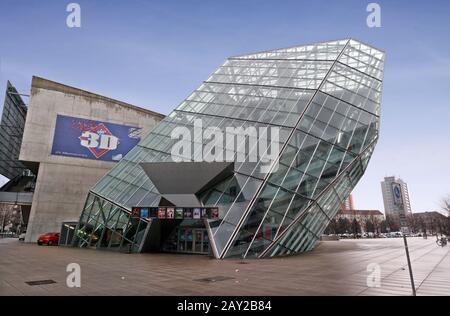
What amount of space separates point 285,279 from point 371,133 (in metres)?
18.2

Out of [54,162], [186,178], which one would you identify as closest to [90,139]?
[54,162]

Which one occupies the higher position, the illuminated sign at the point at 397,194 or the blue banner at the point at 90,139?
the blue banner at the point at 90,139

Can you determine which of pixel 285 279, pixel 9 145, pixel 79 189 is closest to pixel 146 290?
pixel 285 279

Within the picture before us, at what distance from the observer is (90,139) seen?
4531 centimetres

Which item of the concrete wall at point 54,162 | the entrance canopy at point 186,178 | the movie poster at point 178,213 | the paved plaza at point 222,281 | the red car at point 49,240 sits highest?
the concrete wall at point 54,162

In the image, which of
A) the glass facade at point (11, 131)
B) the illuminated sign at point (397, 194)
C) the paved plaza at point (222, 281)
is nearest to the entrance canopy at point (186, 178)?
the paved plaza at point (222, 281)

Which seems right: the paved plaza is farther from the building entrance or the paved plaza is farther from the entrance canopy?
the building entrance

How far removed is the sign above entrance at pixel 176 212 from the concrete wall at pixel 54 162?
1164 inches

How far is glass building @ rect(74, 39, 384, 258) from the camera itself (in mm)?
17875

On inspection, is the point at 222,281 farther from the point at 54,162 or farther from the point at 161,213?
the point at 54,162

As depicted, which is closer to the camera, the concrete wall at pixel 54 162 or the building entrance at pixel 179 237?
the building entrance at pixel 179 237

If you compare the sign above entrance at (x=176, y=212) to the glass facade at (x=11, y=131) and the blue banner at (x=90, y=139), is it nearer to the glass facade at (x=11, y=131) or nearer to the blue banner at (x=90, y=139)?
the blue banner at (x=90, y=139)

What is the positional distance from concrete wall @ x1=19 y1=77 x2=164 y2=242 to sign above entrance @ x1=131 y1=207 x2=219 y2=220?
2956 cm

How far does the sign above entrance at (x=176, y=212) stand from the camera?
1750 centimetres
